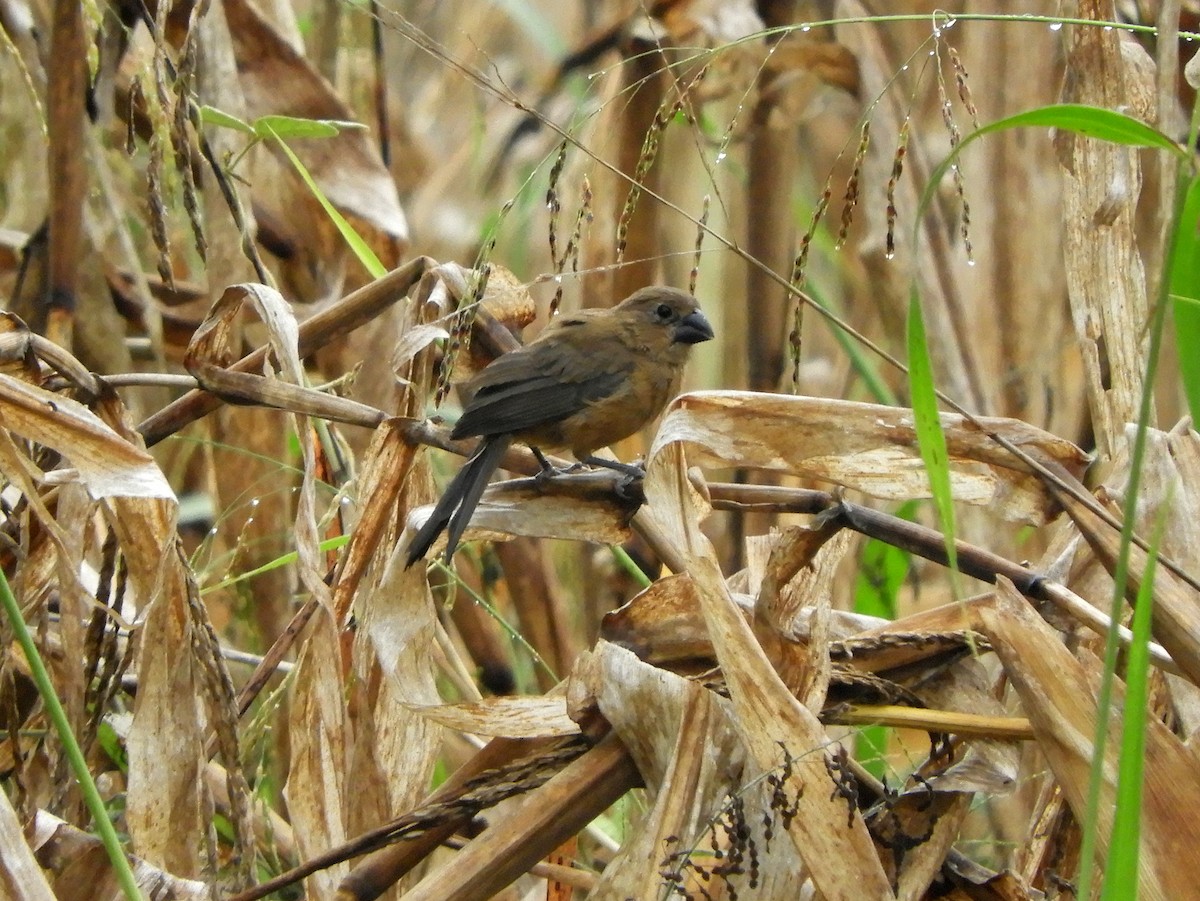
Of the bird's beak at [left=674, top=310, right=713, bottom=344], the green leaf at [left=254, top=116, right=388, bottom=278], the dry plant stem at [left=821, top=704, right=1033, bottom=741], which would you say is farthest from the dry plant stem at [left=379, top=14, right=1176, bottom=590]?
the bird's beak at [left=674, top=310, right=713, bottom=344]

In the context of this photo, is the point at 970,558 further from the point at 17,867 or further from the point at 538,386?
the point at 538,386

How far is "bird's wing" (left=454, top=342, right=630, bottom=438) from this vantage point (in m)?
2.62

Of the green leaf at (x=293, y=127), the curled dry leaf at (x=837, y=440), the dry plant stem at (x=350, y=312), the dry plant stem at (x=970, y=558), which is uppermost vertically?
the green leaf at (x=293, y=127)

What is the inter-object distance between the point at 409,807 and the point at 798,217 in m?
3.00

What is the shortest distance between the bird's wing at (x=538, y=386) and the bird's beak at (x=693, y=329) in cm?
18

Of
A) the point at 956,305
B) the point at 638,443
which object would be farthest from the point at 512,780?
the point at 638,443

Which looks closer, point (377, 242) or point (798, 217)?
point (377, 242)

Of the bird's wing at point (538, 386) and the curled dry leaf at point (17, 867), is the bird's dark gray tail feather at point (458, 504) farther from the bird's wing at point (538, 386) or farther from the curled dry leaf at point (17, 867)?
the curled dry leaf at point (17, 867)

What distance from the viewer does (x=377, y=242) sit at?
297 cm

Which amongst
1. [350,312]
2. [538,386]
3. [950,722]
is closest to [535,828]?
[950,722]

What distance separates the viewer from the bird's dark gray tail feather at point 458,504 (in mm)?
1956

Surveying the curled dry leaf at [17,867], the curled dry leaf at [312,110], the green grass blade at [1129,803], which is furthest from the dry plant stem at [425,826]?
the curled dry leaf at [312,110]

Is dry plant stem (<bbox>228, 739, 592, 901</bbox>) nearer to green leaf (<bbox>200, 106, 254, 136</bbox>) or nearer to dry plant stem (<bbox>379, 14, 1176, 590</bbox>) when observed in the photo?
dry plant stem (<bbox>379, 14, 1176, 590</bbox>)

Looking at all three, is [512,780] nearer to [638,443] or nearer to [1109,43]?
[1109,43]
